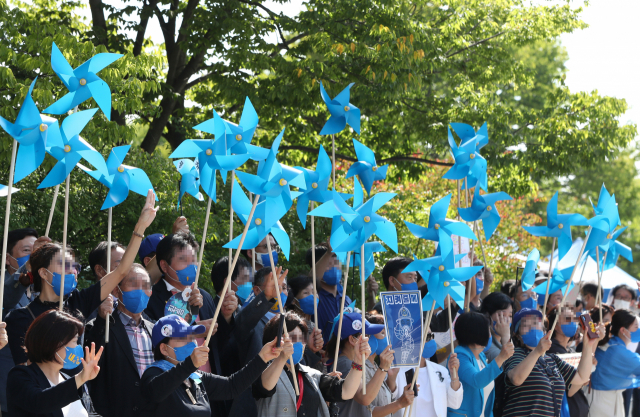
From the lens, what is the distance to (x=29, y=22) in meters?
7.15

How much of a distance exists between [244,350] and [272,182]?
1239 millimetres

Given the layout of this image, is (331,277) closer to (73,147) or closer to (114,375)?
(114,375)

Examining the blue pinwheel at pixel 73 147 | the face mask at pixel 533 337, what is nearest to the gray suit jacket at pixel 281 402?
the blue pinwheel at pixel 73 147

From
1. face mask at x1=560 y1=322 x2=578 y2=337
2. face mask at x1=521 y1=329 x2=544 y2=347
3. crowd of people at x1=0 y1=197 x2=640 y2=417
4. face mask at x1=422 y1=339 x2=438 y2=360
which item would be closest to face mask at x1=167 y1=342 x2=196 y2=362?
crowd of people at x1=0 y1=197 x2=640 y2=417

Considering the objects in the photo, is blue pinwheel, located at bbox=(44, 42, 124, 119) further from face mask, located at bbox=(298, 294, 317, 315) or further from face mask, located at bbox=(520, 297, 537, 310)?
face mask, located at bbox=(520, 297, 537, 310)

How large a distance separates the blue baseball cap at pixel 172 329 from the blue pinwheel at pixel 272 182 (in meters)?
0.77

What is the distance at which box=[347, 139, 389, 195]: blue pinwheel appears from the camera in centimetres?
506

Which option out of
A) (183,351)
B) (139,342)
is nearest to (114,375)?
(139,342)

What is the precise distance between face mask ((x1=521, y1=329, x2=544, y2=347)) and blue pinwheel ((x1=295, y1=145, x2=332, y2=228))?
181 centimetres

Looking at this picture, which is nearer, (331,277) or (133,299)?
(133,299)

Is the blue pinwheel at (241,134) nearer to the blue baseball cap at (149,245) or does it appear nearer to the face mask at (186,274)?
the face mask at (186,274)

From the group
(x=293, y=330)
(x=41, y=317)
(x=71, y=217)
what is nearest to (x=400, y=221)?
(x=71, y=217)

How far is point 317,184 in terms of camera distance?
193 inches

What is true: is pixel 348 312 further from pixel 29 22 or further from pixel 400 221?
pixel 400 221
